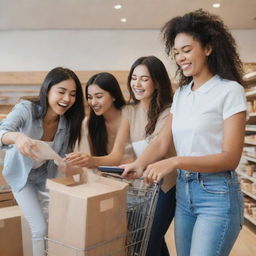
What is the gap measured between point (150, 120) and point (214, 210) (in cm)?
79

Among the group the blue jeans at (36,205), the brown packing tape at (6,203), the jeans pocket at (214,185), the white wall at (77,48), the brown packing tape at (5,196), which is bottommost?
the brown packing tape at (6,203)

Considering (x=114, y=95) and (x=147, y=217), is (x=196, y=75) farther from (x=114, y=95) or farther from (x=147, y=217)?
(x=114, y=95)

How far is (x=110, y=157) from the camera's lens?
6.70 ft

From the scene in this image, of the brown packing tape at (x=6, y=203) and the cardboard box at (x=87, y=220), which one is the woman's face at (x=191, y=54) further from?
the brown packing tape at (x=6, y=203)

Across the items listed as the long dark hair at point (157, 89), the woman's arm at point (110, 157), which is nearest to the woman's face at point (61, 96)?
the woman's arm at point (110, 157)

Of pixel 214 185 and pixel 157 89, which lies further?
pixel 157 89

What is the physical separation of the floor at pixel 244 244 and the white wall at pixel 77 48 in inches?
144

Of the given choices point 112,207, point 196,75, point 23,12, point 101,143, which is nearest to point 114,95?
point 101,143

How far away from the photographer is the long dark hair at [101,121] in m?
2.30

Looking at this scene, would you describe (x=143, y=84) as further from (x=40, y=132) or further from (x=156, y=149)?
(x=40, y=132)

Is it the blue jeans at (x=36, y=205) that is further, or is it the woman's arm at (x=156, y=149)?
the blue jeans at (x=36, y=205)

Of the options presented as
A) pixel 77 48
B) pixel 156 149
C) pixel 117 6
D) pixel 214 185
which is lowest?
pixel 214 185

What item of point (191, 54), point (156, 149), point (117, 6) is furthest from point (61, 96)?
point (117, 6)

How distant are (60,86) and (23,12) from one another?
4.44 m
